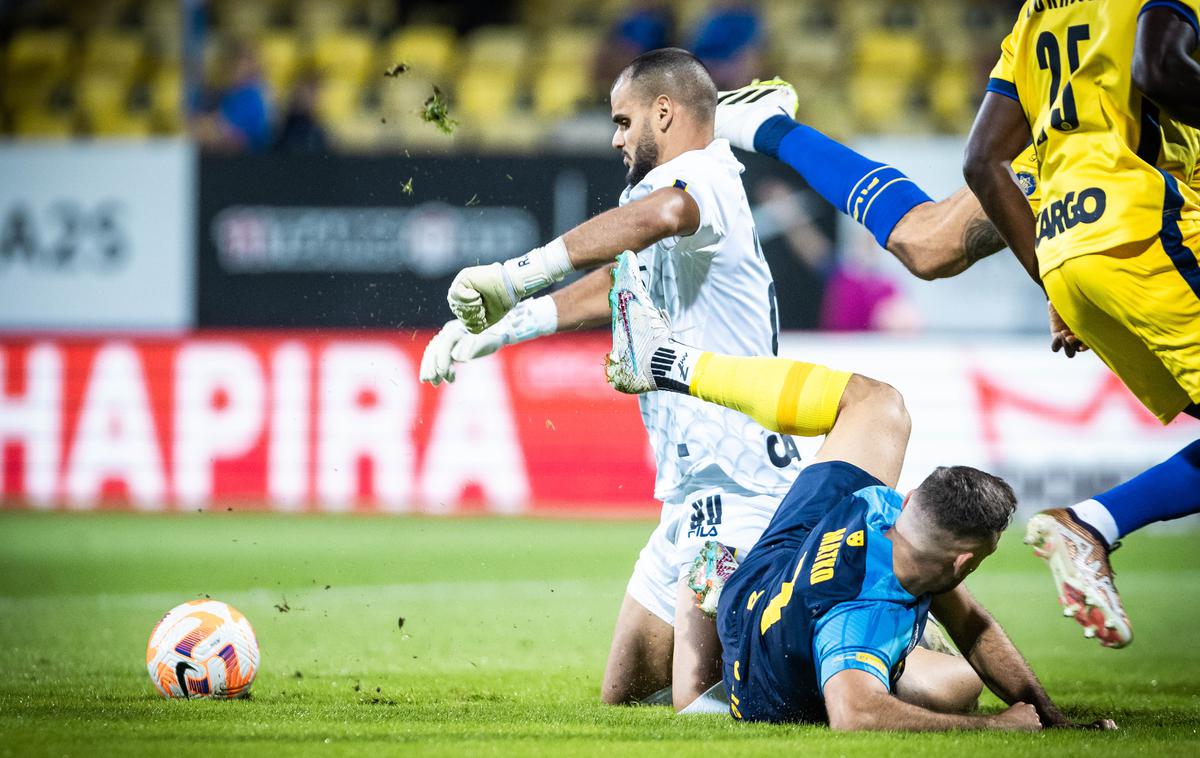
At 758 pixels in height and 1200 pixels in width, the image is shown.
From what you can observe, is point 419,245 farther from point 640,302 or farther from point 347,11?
point 640,302

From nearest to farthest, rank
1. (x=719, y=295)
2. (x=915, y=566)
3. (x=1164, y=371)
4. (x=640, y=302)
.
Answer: (x=915, y=566) → (x=1164, y=371) → (x=640, y=302) → (x=719, y=295)

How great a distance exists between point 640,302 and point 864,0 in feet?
43.7

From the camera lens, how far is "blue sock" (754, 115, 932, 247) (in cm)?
531

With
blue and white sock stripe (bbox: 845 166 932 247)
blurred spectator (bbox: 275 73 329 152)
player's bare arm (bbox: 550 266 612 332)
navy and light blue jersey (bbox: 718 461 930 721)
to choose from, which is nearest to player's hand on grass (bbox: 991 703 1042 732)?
navy and light blue jersey (bbox: 718 461 930 721)

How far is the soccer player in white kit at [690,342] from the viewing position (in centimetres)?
529

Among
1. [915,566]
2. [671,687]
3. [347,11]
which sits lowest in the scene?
[671,687]

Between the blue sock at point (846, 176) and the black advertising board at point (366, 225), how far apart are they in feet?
24.5

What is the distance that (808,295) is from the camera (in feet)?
43.7

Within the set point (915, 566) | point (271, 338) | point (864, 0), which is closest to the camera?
point (915, 566)

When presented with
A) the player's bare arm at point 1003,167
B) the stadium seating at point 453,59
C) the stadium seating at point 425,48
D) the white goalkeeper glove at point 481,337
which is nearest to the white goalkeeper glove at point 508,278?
the white goalkeeper glove at point 481,337

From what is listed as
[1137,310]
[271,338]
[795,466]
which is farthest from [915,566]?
[271,338]

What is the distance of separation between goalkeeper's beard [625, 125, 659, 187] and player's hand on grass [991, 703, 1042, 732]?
7.73ft

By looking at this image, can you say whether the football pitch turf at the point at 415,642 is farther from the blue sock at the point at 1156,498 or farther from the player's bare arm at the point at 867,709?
the blue sock at the point at 1156,498

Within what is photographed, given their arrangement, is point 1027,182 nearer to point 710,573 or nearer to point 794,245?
point 710,573
